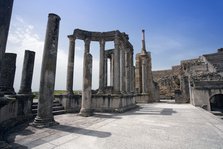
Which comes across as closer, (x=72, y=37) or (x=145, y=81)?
(x=72, y=37)

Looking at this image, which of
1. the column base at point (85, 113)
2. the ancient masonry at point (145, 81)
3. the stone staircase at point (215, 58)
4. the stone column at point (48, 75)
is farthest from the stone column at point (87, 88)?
the stone staircase at point (215, 58)

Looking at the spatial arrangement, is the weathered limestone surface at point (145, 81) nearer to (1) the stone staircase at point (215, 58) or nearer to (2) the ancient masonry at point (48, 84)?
(2) the ancient masonry at point (48, 84)

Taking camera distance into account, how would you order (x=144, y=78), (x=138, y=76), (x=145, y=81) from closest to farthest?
(x=144, y=78) → (x=145, y=81) → (x=138, y=76)

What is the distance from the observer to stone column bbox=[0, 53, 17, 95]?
630cm

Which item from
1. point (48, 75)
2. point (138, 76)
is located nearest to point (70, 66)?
point (48, 75)

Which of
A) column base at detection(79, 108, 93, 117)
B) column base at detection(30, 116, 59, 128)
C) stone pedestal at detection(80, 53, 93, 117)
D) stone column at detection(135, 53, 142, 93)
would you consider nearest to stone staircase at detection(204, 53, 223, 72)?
stone column at detection(135, 53, 142, 93)

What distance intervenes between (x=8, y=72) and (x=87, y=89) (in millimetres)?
4266

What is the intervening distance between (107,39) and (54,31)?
6480 mm

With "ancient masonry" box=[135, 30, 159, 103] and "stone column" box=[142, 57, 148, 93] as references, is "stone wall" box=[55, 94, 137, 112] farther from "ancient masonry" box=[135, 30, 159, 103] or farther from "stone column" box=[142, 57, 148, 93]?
"stone column" box=[142, 57, 148, 93]

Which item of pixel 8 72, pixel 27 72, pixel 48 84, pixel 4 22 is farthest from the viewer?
pixel 27 72

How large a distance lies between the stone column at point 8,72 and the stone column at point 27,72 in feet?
2.48

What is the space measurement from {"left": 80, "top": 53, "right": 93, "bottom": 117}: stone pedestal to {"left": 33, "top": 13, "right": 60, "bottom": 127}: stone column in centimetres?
264

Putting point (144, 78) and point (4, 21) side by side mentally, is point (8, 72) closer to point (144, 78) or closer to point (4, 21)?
point (4, 21)

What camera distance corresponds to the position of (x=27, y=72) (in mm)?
7617
